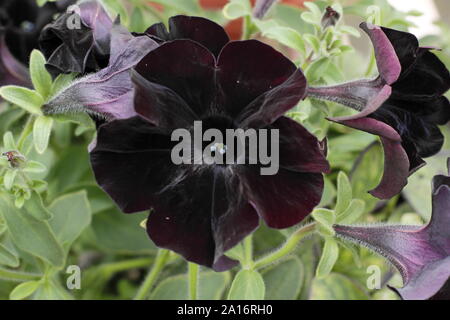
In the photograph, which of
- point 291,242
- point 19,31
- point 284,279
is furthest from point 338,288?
point 19,31

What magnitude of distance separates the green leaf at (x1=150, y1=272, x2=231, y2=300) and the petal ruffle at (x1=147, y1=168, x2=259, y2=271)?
20 centimetres

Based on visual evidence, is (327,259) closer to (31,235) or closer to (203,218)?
(203,218)

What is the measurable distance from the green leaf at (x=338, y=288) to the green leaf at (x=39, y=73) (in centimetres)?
36

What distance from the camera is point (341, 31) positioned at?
568 mm

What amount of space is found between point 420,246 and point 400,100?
120mm

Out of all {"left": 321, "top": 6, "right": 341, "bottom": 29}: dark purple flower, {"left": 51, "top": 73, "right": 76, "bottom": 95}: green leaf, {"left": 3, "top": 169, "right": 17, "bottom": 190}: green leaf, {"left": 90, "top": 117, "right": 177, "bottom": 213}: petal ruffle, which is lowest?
{"left": 3, "top": 169, "right": 17, "bottom": 190}: green leaf

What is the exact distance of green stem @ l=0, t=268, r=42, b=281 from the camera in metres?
0.61

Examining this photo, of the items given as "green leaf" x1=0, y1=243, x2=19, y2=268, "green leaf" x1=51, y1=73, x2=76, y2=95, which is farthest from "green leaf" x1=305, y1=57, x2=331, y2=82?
"green leaf" x1=0, y1=243, x2=19, y2=268

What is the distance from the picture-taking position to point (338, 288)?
0.70 meters

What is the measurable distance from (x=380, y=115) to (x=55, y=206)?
1.24 feet

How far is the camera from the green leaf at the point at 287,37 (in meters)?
0.56

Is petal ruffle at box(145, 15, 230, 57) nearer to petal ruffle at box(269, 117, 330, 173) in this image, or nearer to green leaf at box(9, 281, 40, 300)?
petal ruffle at box(269, 117, 330, 173)

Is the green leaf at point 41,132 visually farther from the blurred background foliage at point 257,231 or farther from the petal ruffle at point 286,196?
the petal ruffle at point 286,196

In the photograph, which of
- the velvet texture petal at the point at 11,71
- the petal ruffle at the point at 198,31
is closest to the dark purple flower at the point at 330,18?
the petal ruffle at the point at 198,31
